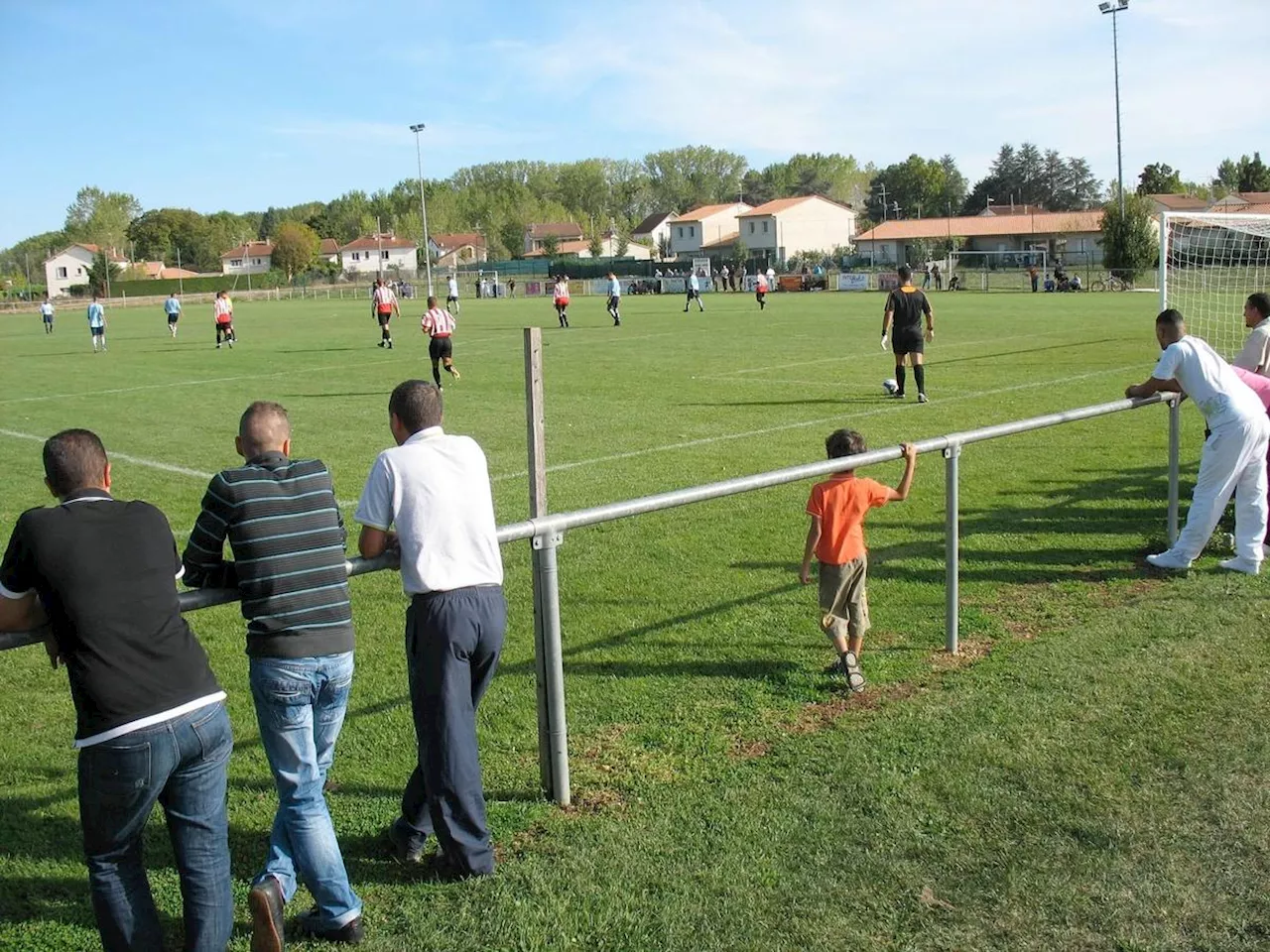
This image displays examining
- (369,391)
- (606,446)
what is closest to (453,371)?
(369,391)

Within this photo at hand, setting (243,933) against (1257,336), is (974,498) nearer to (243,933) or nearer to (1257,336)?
(1257,336)

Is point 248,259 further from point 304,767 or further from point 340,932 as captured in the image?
point 340,932

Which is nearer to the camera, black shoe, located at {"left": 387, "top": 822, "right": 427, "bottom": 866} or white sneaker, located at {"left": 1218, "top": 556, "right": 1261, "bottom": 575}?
black shoe, located at {"left": 387, "top": 822, "right": 427, "bottom": 866}

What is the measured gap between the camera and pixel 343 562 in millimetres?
3715

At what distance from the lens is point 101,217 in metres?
138

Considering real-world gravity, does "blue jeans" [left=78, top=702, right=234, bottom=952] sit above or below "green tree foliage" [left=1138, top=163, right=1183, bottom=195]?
below

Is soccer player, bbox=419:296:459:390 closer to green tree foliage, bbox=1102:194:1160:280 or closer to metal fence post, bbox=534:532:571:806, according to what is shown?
metal fence post, bbox=534:532:571:806

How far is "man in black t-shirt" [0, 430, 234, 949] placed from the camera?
10.3 ft

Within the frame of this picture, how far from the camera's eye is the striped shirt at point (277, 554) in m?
3.53

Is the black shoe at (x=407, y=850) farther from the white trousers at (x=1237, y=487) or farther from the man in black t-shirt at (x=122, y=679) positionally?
the white trousers at (x=1237, y=487)

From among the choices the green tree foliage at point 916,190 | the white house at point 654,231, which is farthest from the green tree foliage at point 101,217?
the green tree foliage at point 916,190

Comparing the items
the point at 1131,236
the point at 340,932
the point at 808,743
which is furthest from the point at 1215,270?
the point at 1131,236

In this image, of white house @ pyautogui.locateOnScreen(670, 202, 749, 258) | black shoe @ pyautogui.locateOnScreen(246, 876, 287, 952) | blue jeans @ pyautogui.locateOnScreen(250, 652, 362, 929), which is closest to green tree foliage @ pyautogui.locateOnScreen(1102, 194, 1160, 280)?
blue jeans @ pyautogui.locateOnScreen(250, 652, 362, 929)

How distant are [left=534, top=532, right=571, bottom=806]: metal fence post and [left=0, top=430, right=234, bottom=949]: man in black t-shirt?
1384 mm
